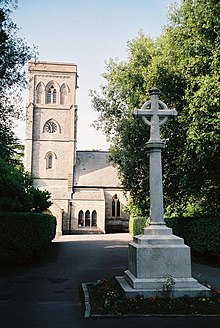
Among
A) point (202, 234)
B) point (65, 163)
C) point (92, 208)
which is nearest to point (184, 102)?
point (202, 234)

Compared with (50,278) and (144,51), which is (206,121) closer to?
(50,278)

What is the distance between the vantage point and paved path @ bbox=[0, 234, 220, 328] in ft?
19.2

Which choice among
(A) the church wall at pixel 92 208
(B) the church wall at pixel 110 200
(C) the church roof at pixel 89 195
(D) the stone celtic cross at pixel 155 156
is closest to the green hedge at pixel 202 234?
(D) the stone celtic cross at pixel 155 156

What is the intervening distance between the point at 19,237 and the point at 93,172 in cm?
3233

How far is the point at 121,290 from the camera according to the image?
761 cm

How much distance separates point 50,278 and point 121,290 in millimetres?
4323

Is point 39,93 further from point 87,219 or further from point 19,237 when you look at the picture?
point 19,237

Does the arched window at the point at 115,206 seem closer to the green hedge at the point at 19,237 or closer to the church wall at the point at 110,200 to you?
the church wall at the point at 110,200

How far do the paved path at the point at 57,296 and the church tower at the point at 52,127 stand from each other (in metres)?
30.6

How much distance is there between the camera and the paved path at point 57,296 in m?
5.86

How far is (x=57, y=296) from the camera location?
8297 millimetres

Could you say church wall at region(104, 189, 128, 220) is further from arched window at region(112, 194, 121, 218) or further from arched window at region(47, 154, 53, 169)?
arched window at region(47, 154, 53, 169)

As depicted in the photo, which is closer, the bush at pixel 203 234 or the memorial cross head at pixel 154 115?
the memorial cross head at pixel 154 115

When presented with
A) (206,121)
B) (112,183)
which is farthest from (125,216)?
(206,121)
